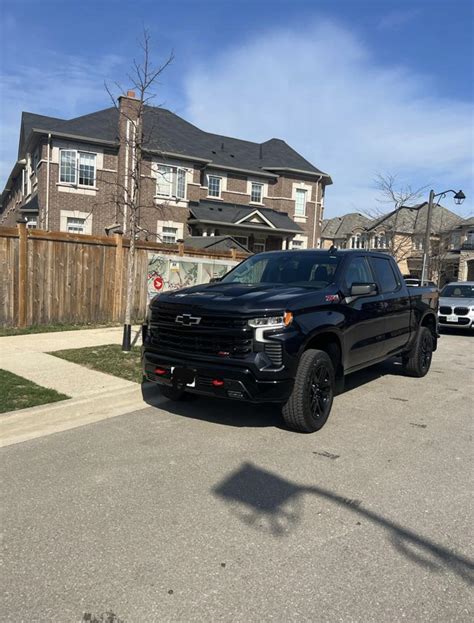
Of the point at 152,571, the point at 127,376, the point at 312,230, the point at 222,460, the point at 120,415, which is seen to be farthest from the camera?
the point at 312,230

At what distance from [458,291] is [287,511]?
1437cm

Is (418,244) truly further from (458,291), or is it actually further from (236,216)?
(458,291)

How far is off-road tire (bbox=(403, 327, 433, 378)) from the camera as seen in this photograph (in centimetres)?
767

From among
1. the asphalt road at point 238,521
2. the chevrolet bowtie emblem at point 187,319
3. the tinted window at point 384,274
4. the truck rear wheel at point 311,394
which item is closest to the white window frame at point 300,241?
the tinted window at point 384,274

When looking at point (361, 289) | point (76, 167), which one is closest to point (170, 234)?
point (76, 167)

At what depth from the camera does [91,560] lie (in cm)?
278

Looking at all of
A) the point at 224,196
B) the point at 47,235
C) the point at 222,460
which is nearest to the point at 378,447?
the point at 222,460

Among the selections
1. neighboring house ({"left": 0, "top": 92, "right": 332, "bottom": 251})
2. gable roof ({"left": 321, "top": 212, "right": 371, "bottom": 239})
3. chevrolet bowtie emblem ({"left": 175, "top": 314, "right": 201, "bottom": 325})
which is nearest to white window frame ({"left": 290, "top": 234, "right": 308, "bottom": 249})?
neighboring house ({"left": 0, "top": 92, "right": 332, "bottom": 251})

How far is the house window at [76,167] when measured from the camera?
74.8ft

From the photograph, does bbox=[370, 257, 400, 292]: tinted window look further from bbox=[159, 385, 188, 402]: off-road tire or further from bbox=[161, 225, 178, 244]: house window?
bbox=[161, 225, 178, 244]: house window

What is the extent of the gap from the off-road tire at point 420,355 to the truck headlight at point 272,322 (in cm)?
383

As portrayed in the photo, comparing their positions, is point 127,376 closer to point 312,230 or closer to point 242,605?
point 242,605

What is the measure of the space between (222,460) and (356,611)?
6.45 feet

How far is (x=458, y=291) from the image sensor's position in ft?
52.1
